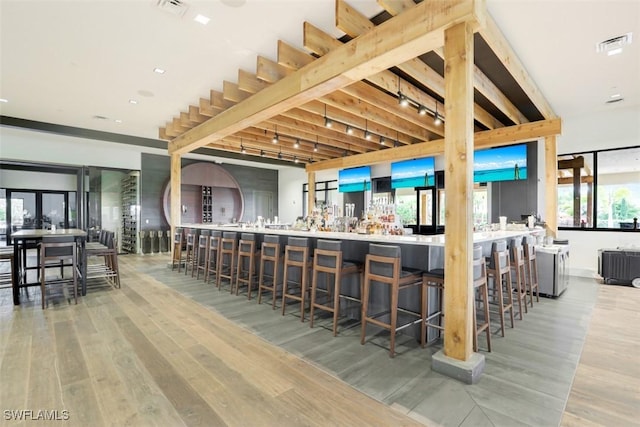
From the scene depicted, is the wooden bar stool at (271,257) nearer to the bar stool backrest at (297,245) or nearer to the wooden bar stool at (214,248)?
the bar stool backrest at (297,245)

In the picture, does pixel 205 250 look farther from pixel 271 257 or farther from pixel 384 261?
pixel 384 261

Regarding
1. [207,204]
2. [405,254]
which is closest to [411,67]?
[405,254]

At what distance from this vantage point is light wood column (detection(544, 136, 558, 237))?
5.89 meters

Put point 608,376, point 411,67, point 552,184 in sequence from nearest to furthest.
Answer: point 608,376 → point 411,67 → point 552,184

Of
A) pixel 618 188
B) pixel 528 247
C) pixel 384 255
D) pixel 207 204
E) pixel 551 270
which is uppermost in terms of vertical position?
pixel 618 188

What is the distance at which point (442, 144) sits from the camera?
7.30 meters

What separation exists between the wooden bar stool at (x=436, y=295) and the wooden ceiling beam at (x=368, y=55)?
2.11 m

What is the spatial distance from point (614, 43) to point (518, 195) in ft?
13.0

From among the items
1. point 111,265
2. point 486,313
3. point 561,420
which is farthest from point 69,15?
point 561,420

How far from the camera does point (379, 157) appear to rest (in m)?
8.88

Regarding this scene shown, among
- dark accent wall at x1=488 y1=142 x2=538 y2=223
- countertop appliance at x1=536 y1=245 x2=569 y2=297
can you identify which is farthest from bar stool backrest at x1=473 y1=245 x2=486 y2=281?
dark accent wall at x1=488 y1=142 x2=538 y2=223

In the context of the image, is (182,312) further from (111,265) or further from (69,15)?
(69,15)

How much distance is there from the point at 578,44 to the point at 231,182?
10.2m

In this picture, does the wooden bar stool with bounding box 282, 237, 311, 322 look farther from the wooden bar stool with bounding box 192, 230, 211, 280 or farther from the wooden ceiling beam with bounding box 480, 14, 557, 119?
the wooden ceiling beam with bounding box 480, 14, 557, 119
